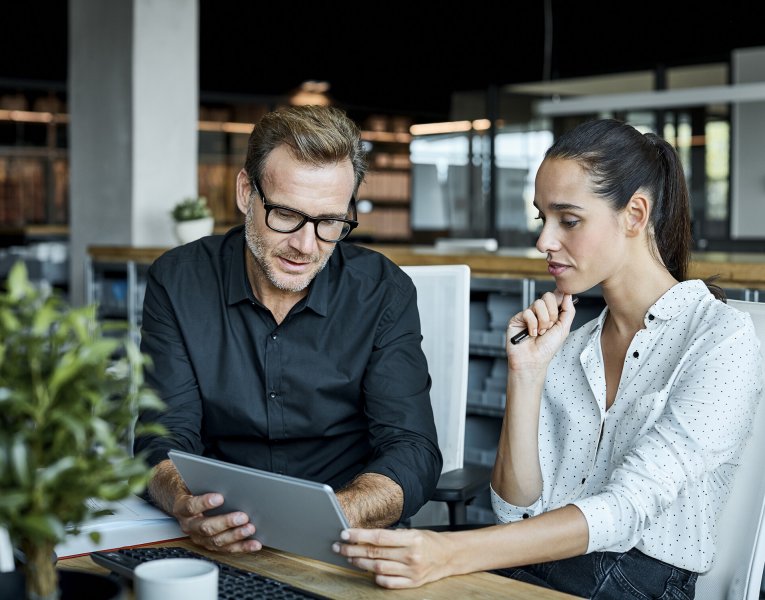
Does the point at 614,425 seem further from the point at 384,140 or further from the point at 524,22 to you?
the point at 384,140

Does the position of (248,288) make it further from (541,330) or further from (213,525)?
(213,525)

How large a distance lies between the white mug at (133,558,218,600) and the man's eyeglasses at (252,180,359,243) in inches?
37.5

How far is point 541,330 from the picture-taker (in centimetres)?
183

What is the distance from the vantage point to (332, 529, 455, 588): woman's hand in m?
1.22

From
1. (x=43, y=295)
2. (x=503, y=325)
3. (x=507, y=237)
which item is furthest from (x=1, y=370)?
(x=507, y=237)

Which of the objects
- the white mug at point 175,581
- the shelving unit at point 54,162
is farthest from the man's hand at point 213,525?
the shelving unit at point 54,162

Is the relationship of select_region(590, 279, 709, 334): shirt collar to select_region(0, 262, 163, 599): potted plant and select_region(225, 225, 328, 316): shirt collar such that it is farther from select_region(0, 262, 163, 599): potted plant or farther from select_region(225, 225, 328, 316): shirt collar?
select_region(0, 262, 163, 599): potted plant

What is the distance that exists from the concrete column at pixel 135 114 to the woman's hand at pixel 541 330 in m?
4.05

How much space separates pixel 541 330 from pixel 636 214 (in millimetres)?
277

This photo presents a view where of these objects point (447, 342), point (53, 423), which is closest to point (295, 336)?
point (447, 342)

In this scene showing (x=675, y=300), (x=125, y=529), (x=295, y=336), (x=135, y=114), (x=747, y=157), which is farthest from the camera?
(x=747, y=157)

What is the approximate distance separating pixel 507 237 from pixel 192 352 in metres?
8.72

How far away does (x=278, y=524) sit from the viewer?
1.28 m

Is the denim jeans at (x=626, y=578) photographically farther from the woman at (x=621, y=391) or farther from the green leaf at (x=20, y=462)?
the green leaf at (x=20, y=462)
